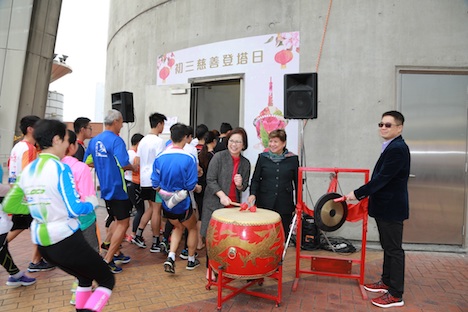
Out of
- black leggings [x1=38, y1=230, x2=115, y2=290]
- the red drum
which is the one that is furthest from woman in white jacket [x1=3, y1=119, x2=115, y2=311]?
the red drum

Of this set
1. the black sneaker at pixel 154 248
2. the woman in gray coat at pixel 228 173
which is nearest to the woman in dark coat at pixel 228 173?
the woman in gray coat at pixel 228 173

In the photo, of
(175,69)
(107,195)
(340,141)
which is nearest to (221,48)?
(175,69)

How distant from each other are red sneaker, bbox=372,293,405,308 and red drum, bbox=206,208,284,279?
118 centimetres

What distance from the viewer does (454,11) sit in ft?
17.1

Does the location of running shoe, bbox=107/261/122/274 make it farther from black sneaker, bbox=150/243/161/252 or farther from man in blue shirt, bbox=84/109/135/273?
black sneaker, bbox=150/243/161/252

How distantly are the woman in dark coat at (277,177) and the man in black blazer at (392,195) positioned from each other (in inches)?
27.2

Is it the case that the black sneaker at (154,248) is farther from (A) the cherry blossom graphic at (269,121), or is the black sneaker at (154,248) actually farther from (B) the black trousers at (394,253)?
(B) the black trousers at (394,253)

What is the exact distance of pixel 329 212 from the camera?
3570mm

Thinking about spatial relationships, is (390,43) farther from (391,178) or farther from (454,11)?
(391,178)

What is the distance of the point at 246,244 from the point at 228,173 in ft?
3.87

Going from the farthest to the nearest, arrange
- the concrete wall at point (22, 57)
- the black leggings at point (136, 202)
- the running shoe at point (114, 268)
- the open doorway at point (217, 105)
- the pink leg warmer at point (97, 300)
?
the concrete wall at point (22, 57)
the open doorway at point (217, 105)
the black leggings at point (136, 202)
the running shoe at point (114, 268)
the pink leg warmer at point (97, 300)

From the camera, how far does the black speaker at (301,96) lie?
15.8ft

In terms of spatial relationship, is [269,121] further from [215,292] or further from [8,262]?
[8,262]

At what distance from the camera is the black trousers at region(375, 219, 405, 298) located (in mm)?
3492
